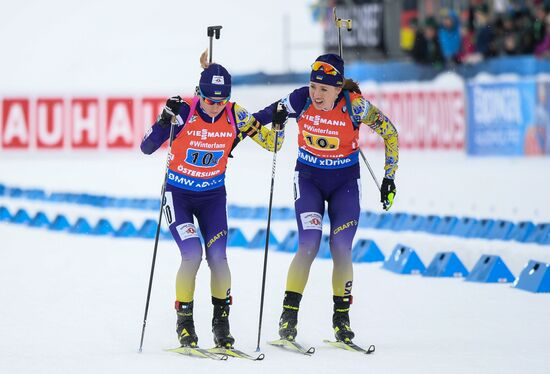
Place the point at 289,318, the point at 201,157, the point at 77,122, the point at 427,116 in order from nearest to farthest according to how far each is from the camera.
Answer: the point at 201,157, the point at 289,318, the point at 427,116, the point at 77,122

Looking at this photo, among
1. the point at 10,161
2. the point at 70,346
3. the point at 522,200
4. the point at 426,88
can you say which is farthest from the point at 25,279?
the point at 10,161

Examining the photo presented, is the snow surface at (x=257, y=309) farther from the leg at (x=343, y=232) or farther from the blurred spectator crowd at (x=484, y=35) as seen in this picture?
the blurred spectator crowd at (x=484, y=35)

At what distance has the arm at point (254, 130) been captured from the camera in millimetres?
8422

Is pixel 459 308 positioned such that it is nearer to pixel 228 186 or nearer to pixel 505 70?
pixel 228 186

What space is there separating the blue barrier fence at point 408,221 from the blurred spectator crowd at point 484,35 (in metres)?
9.53

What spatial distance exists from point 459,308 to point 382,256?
3437 millimetres

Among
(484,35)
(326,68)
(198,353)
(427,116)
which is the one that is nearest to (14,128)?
(427,116)

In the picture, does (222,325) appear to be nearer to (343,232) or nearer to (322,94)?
(343,232)

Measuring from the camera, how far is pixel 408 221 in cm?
1630

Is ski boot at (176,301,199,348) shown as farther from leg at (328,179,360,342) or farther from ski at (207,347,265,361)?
leg at (328,179,360,342)

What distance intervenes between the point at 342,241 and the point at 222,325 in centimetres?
106

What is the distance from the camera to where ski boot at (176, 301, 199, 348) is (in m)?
8.09

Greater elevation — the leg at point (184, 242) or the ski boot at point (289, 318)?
the leg at point (184, 242)

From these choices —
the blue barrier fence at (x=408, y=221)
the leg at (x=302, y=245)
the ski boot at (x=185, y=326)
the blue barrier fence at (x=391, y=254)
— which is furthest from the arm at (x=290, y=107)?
the blue barrier fence at (x=408, y=221)
